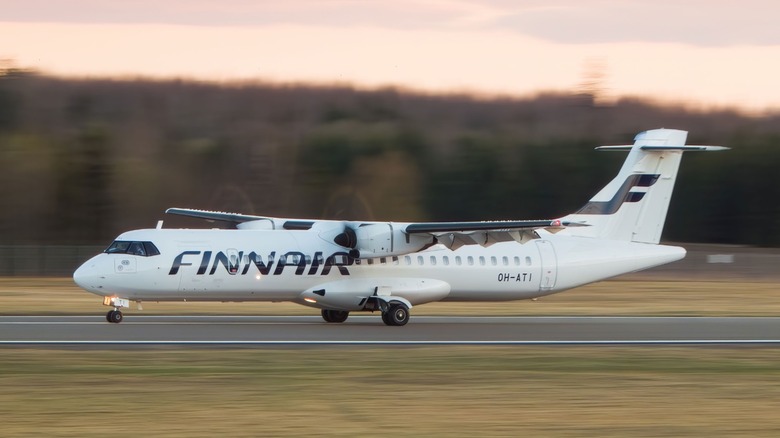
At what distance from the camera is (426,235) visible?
72.2 ft

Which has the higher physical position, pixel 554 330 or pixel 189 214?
pixel 189 214

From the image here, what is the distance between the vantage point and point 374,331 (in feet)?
66.5

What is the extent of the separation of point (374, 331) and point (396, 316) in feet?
5.14

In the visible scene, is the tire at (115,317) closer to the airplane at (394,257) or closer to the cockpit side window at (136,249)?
the airplane at (394,257)

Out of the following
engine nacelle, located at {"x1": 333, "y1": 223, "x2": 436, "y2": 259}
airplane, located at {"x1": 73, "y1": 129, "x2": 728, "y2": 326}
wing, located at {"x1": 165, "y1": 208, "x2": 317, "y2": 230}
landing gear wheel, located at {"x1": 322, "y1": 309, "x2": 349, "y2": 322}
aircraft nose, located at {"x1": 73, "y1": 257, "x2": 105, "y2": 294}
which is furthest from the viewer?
wing, located at {"x1": 165, "y1": 208, "x2": 317, "y2": 230}

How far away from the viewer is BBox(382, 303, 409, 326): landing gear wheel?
71.4ft

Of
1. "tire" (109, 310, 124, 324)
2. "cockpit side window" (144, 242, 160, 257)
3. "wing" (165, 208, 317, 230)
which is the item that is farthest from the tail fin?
"tire" (109, 310, 124, 324)

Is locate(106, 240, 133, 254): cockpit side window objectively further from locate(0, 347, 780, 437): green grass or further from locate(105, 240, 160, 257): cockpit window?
locate(0, 347, 780, 437): green grass

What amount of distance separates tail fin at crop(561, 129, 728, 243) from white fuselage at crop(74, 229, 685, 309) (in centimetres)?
36

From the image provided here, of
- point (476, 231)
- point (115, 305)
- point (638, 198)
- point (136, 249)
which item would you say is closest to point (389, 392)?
point (476, 231)

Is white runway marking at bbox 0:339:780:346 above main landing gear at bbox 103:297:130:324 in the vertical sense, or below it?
above

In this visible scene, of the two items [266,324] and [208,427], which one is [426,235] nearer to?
[266,324]

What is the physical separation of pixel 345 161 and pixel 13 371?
43.0m

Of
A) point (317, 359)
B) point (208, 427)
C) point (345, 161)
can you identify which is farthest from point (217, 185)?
point (208, 427)
